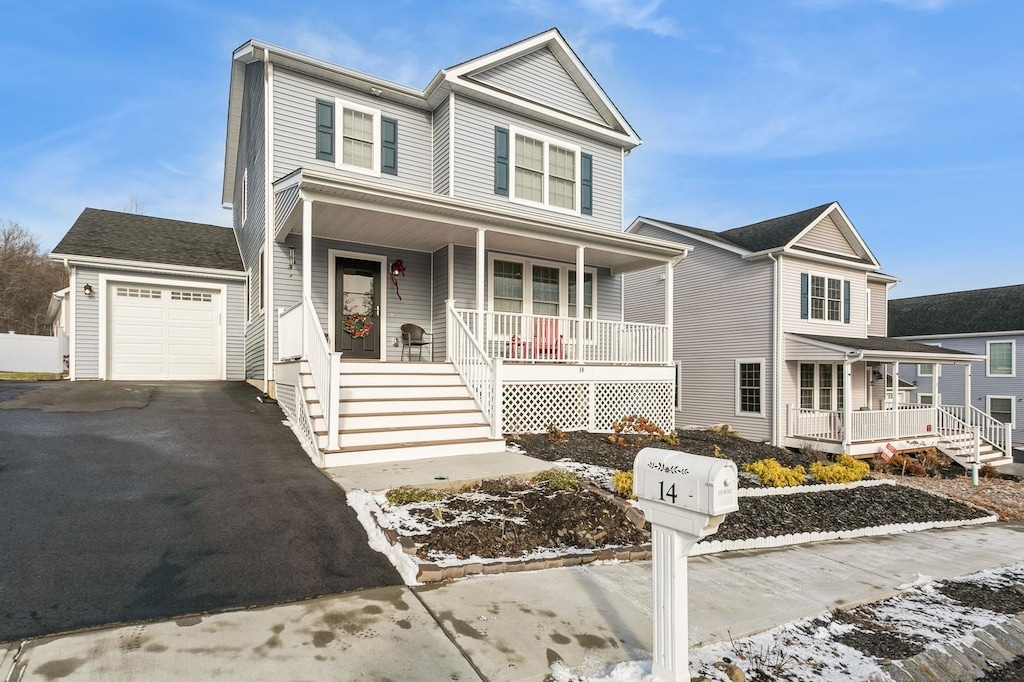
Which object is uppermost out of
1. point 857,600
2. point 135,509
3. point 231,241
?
point 231,241

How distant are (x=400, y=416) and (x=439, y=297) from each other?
14.5ft

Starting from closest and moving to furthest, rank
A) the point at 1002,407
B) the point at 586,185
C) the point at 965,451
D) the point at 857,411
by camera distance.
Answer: the point at 586,185, the point at 857,411, the point at 965,451, the point at 1002,407

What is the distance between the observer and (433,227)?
988 centimetres

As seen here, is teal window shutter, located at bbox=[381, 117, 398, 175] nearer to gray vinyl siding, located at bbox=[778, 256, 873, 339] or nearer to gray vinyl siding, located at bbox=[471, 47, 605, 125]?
gray vinyl siding, located at bbox=[471, 47, 605, 125]

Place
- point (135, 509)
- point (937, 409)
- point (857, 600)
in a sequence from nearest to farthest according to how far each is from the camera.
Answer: point (857, 600), point (135, 509), point (937, 409)

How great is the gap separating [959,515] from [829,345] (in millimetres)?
8033

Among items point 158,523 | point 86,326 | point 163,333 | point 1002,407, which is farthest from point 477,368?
point 1002,407

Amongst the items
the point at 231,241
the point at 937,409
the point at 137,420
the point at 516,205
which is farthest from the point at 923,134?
the point at 137,420

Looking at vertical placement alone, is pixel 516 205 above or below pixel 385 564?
above

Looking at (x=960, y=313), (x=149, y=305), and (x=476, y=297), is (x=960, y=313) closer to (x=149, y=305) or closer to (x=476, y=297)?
(x=476, y=297)

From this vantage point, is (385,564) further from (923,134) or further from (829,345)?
(923,134)

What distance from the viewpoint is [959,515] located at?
24.1ft

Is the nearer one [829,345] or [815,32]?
[815,32]

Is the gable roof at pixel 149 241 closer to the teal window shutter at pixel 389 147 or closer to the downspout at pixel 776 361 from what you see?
the teal window shutter at pixel 389 147
